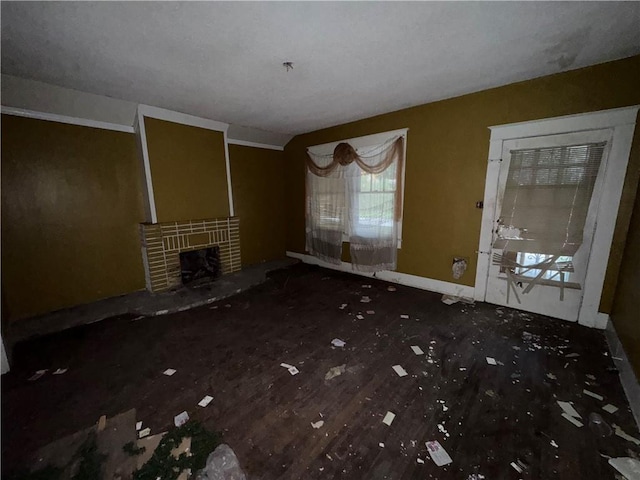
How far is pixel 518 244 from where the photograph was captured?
9.63 feet

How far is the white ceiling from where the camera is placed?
5.28ft

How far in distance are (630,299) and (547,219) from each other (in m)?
0.98

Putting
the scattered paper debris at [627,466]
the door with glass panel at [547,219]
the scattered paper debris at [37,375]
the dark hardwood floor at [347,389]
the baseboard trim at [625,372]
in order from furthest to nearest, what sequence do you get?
the door with glass panel at [547,219], the scattered paper debris at [37,375], the baseboard trim at [625,372], the dark hardwood floor at [347,389], the scattered paper debris at [627,466]

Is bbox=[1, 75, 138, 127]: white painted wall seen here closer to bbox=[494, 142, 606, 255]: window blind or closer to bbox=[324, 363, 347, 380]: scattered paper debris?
bbox=[324, 363, 347, 380]: scattered paper debris

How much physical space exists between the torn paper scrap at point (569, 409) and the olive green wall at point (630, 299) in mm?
505

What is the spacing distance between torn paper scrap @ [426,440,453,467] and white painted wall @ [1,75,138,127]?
447cm

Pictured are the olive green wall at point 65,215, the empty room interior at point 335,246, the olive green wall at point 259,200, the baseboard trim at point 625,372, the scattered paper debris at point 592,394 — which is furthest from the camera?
the olive green wall at point 259,200

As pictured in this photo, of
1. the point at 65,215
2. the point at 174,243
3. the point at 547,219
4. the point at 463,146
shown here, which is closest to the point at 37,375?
the point at 65,215

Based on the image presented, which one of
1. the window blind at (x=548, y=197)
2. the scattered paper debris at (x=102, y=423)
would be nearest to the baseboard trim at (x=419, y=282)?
the window blind at (x=548, y=197)

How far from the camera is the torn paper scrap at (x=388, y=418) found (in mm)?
1619

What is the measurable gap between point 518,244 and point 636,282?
39.7 inches

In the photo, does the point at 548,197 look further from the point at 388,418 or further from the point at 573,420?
the point at 388,418

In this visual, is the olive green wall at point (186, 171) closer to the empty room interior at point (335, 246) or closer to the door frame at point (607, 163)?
the empty room interior at point (335, 246)

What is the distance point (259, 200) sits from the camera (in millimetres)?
5090
